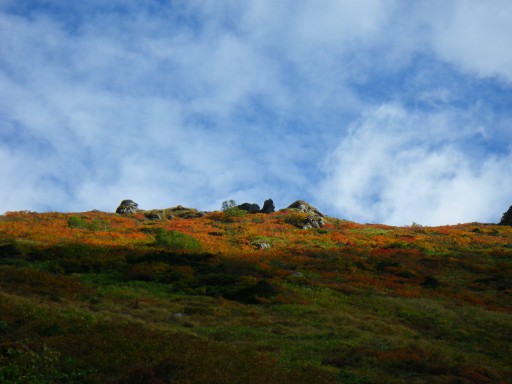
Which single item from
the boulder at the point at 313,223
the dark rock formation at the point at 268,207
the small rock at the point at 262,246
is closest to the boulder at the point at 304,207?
the dark rock formation at the point at 268,207

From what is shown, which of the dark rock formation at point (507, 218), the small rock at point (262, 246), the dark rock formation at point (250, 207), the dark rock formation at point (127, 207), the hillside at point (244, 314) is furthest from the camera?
the dark rock formation at point (250, 207)

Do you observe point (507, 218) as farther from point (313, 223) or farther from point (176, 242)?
point (176, 242)

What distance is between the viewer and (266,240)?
51.5 meters

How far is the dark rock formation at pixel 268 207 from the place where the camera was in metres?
89.6

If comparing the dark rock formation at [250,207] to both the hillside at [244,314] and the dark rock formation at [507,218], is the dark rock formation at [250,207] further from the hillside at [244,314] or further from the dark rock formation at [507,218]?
the hillside at [244,314]

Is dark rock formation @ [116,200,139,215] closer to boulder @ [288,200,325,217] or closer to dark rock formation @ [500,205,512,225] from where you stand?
boulder @ [288,200,325,217]

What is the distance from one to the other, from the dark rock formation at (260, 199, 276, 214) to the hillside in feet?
141

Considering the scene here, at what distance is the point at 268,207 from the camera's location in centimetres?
9025

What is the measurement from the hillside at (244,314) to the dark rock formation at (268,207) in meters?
42.8

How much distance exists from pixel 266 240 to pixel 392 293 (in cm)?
2466

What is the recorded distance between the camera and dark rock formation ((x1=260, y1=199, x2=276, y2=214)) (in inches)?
3526

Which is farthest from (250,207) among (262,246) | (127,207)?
(262,246)

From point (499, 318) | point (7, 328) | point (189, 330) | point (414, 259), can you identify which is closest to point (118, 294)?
point (189, 330)

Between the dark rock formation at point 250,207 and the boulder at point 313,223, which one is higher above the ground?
the dark rock formation at point 250,207
